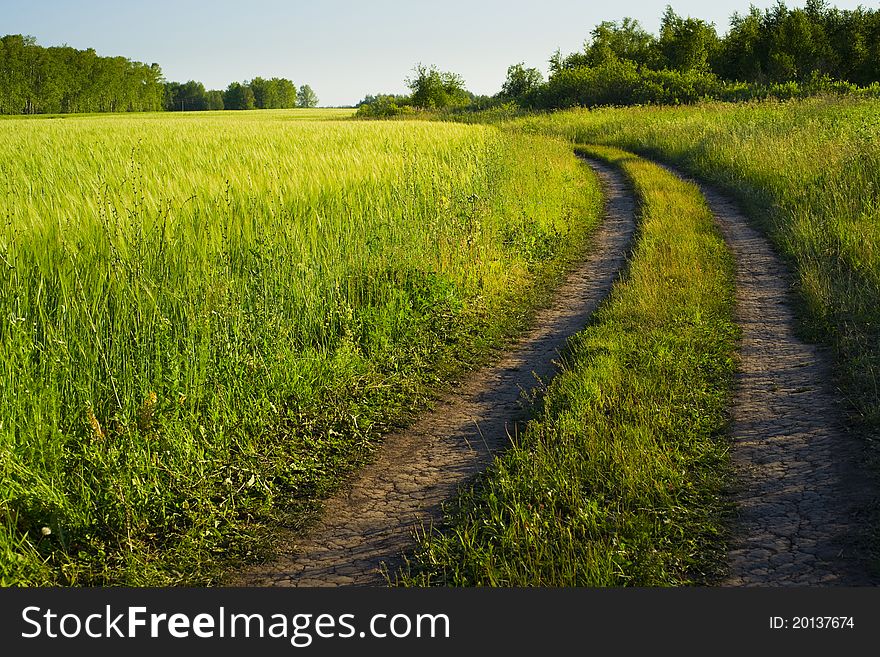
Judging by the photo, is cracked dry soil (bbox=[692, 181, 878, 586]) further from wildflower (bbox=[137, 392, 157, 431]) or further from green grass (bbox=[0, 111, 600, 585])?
wildflower (bbox=[137, 392, 157, 431])

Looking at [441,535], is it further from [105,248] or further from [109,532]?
[105,248]

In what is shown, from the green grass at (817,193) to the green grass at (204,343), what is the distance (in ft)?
10.9

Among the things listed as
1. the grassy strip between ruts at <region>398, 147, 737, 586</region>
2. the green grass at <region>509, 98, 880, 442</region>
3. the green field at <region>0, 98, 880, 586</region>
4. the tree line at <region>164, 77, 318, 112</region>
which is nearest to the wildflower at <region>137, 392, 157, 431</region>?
the green field at <region>0, 98, 880, 586</region>

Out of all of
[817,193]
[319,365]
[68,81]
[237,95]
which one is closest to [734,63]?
[817,193]

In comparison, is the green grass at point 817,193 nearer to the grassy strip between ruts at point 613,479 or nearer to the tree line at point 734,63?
the grassy strip between ruts at point 613,479

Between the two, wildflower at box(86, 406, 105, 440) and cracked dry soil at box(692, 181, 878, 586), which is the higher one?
wildflower at box(86, 406, 105, 440)

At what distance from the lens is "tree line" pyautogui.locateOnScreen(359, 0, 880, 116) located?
46.2 m

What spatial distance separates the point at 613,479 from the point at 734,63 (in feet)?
192

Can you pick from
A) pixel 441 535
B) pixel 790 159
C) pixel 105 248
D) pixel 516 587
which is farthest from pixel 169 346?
pixel 790 159

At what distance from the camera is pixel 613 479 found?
15.7ft

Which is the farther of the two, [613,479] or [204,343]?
[204,343]

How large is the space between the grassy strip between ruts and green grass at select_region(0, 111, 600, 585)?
1237mm

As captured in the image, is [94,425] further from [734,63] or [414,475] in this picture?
[734,63]

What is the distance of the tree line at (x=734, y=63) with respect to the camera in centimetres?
4619
